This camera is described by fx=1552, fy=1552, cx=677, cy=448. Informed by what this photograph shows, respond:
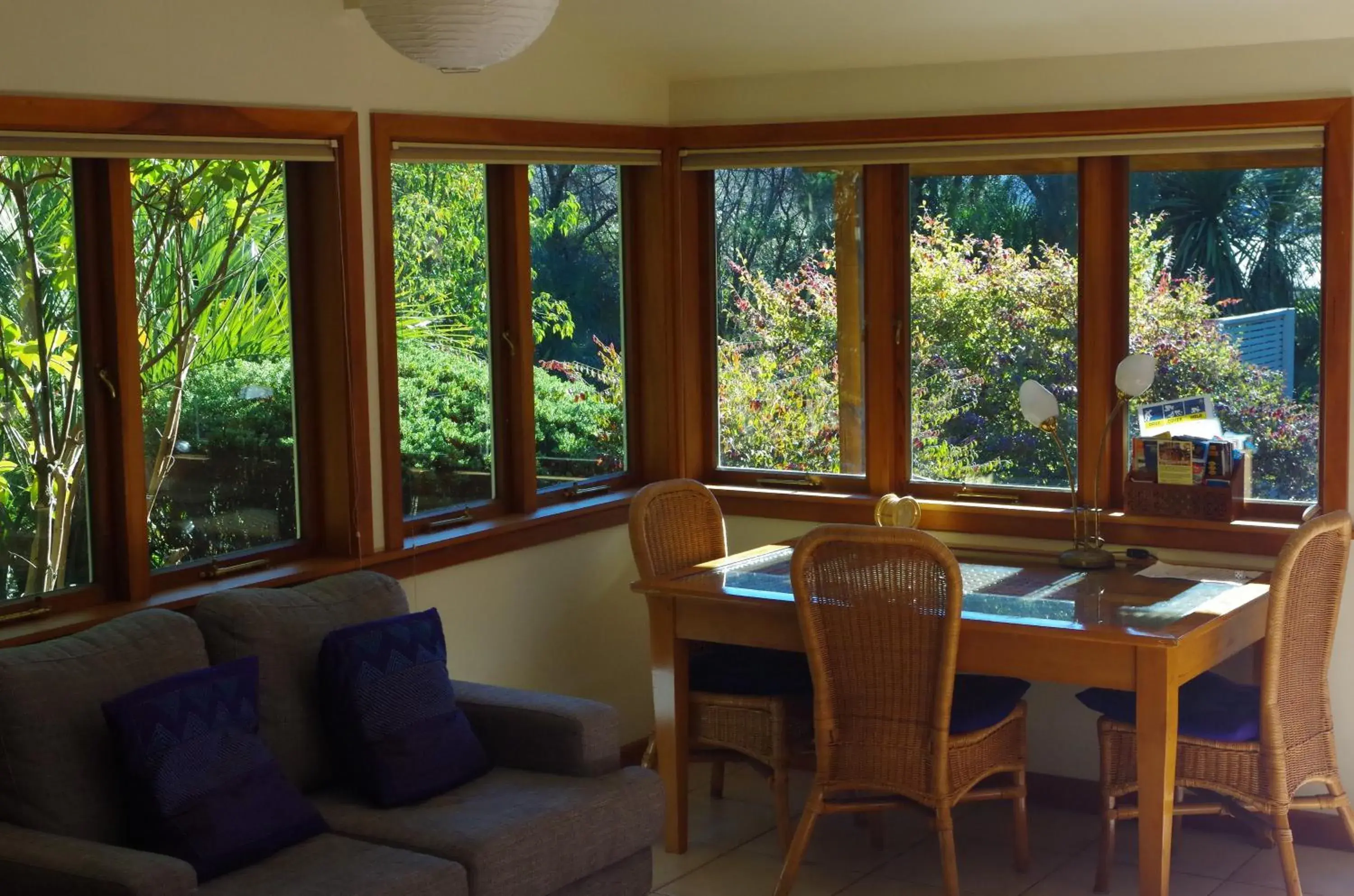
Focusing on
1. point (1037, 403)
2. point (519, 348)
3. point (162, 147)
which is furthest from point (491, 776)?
point (1037, 403)

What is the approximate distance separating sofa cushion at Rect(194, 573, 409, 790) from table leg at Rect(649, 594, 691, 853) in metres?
0.91

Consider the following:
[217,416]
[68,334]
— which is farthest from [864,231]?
[68,334]

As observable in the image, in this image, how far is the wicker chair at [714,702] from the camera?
4.19m

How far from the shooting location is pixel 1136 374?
4242mm

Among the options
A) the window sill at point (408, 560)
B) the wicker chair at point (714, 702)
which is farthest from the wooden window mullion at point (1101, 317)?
the window sill at point (408, 560)

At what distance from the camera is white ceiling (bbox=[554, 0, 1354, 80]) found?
13.5 feet

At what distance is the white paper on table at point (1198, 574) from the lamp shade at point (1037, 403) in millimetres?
503

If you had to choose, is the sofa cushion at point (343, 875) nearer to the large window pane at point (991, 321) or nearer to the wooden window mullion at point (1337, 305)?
the large window pane at point (991, 321)

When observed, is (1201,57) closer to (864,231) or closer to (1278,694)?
(864,231)

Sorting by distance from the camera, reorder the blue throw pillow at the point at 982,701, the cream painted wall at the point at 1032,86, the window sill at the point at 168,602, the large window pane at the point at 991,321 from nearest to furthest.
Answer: the window sill at the point at 168,602 → the blue throw pillow at the point at 982,701 → the cream painted wall at the point at 1032,86 → the large window pane at the point at 991,321

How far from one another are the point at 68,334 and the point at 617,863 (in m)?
1.75

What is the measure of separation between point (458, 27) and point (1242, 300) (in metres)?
2.57

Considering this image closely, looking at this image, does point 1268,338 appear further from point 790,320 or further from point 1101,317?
point 790,320

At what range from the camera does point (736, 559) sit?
4.62m
